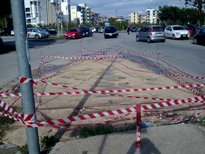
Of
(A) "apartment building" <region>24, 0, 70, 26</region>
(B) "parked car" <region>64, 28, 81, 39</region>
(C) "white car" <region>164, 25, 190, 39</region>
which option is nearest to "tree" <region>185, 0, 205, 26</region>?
(C) "white car" <region>164, 25, 190, 39</region>

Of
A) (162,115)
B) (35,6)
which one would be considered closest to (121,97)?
(162,115)

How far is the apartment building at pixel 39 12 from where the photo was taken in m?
130

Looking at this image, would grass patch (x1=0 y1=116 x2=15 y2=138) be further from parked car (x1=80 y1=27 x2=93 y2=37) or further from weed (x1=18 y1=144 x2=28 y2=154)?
parked car (x1=80 y1=27 x2=93 y2=37)

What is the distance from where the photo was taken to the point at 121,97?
839 cm

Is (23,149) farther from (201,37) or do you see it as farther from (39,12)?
(39,12)

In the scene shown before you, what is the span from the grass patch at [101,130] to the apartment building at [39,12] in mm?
124704

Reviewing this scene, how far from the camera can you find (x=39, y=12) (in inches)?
5246

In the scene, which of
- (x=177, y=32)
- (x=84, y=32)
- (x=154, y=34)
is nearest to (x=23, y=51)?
(x=154, y=34)

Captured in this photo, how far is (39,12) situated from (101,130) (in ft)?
439

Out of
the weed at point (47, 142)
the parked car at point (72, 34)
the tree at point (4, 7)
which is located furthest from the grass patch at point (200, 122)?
the parked car at point (72, 34)

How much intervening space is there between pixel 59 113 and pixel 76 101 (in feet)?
3.51

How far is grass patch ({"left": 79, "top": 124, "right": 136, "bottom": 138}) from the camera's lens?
5.62 meters

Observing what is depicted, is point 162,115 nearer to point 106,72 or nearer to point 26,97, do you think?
point 26,97

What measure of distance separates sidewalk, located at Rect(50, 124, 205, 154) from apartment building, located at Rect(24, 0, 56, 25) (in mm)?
125384
